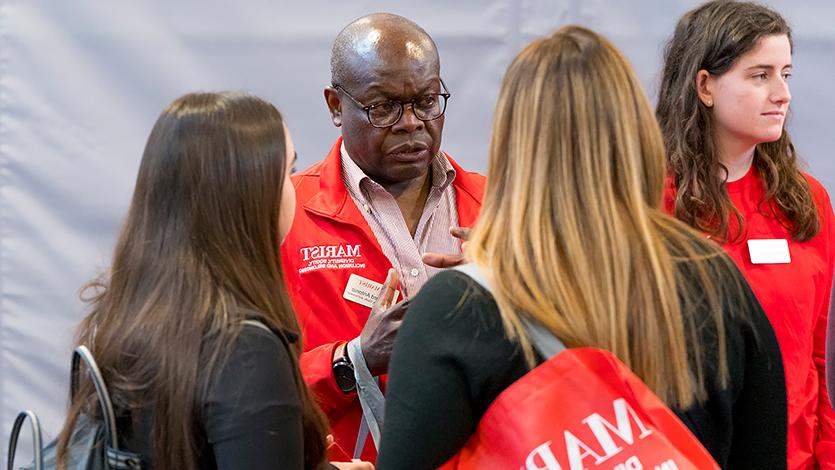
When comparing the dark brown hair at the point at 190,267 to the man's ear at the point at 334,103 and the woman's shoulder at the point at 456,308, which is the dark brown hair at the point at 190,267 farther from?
the man's ear at the point at 334,103

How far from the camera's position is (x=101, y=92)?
9.80 feet

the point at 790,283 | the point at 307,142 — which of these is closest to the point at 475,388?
the point at 790,283

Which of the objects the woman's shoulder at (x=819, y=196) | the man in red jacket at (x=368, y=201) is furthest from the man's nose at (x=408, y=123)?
the woman's shoulder at (x=819, y=196)

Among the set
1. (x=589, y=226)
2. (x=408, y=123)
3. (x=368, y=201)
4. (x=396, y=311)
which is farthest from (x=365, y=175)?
(x=589, y=226)

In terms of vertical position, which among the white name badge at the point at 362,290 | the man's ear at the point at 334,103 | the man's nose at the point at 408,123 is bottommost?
the white name badge at the point at 362,290

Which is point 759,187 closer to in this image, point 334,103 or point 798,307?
point 798,307

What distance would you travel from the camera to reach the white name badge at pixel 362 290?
2.35 m

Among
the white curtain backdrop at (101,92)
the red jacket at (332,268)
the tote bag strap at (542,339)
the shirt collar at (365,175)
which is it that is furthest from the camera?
the white curtain backdrop at (101,92)

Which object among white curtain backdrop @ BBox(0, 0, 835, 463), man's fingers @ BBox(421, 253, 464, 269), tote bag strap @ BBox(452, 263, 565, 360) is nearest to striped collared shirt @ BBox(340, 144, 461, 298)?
man's fingers @ BBox(421, 253, 464, 269)

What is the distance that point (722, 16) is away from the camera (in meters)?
2.54

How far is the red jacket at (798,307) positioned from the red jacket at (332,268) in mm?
714

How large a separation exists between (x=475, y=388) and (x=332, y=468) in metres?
0.50

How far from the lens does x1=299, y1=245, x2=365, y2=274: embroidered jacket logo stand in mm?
2367

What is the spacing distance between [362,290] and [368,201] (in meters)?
0.21
